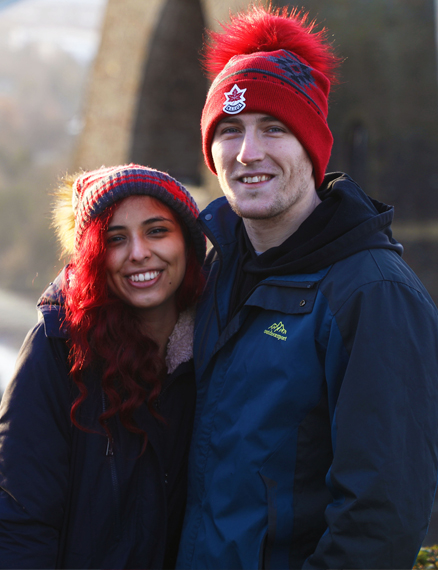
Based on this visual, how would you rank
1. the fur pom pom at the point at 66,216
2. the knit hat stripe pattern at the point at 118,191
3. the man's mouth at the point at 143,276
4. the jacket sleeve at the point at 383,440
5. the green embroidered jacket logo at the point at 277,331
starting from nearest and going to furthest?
the jacket sleeve at the point at 383,440
the green embroidered jacket logo at the point at 277,331
the knit hat stripe pattern at the point at 118,191
the man's mouth at the point at 143,276
the fur pom pom at the point at 66,216

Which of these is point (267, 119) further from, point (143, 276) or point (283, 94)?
point (143, 276)

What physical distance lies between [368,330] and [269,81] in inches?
40.7

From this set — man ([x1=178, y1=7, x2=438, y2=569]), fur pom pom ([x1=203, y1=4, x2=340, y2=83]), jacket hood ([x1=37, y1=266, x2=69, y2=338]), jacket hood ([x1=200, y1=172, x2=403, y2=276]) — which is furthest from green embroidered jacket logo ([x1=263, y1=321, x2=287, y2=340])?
fur pom pom ([x1=203, y1=4, x2=340, y2=83])

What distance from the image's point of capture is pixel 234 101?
2.08 m

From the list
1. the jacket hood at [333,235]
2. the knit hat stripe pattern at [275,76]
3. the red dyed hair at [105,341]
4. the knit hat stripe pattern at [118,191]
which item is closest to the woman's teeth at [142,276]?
the red dyed hair at [105,341]

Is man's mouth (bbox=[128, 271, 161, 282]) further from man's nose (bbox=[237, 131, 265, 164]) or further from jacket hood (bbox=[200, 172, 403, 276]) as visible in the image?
man's nose (bbox=[237, 131, 265, 164])

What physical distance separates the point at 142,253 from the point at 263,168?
1.83 ft

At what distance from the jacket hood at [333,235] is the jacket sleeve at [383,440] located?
24 cm

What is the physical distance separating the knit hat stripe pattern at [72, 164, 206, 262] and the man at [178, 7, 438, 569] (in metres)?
0.18

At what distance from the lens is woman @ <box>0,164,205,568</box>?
74.1 inches

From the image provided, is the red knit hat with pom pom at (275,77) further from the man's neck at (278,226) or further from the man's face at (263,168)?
the man's neck at (278,226)

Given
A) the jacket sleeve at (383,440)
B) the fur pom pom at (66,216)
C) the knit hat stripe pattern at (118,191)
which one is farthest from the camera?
the fur pom pom at (66,216)

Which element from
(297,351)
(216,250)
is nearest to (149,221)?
(216,250)

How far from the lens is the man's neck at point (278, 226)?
210 centimetres
